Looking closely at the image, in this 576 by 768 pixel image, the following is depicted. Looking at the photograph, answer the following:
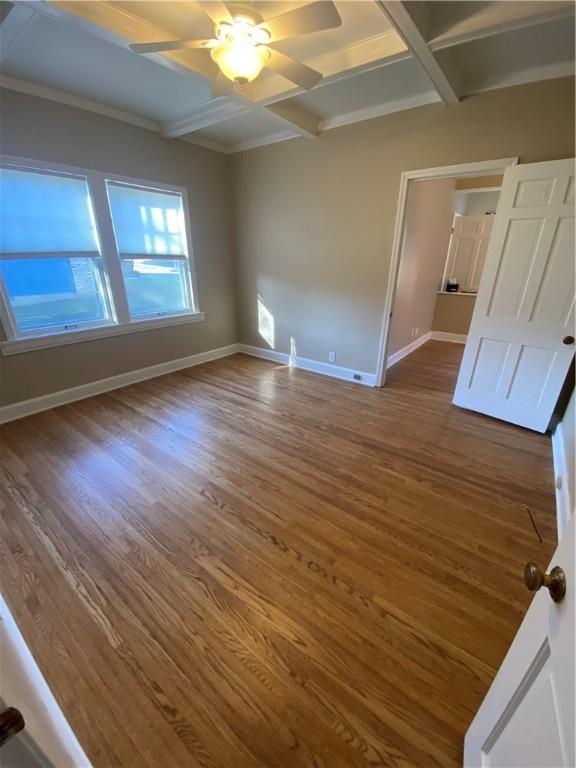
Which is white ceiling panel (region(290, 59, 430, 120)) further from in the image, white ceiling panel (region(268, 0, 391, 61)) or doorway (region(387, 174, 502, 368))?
doorway (region(387, 174, 502, 368))

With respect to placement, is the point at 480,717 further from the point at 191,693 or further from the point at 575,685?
the point at 191,693

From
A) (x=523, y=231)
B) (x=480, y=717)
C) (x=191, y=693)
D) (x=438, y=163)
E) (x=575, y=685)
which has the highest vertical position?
(x=438, y=163)

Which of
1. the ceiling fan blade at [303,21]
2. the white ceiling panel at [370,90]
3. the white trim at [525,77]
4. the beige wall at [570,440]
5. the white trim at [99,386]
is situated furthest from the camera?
the white trim at [99,386]

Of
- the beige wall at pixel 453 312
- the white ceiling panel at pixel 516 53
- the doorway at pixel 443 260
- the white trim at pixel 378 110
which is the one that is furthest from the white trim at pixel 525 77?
the beige wall at pixel 453 312

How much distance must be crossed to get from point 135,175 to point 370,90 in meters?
2.45

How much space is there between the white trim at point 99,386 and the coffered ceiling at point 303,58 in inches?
101

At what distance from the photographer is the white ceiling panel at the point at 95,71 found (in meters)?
2.11

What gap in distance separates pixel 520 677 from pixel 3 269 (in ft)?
13.0

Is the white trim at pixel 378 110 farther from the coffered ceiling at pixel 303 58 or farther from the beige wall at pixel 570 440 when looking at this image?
the beige wall at pixel 570 440

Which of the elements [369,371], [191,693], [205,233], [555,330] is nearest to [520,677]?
[191,693]

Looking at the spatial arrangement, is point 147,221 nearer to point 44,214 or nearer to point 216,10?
point 44,214

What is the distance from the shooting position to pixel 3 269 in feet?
9.12

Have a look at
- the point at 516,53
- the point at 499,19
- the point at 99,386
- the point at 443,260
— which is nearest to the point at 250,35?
the point at 499,19

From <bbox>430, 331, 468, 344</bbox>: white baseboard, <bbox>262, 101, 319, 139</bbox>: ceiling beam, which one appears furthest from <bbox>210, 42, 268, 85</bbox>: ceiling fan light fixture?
<bbox>430, 331, 468, 344</bbox>: white baseboard
